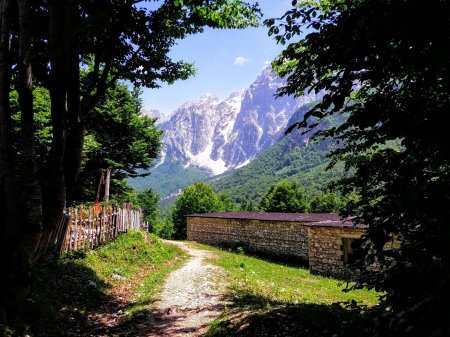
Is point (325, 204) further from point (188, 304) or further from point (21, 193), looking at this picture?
point (21, 193)

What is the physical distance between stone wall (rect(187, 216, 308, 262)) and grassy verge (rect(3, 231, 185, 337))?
39.8 ft

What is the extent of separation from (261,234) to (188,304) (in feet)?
58.3

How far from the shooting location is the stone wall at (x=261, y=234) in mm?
22172

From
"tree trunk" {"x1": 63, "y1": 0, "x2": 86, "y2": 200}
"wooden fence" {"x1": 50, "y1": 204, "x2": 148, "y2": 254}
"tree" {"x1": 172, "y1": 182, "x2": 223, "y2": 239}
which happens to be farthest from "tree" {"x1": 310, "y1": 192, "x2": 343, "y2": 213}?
"tree trunk" {"x1": 63, "y1": 0, "x2": 86, "y2": 200}

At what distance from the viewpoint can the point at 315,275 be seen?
17.2m

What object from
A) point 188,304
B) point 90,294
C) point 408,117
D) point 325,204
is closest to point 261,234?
point 188,304

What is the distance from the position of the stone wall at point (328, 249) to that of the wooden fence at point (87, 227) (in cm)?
1133

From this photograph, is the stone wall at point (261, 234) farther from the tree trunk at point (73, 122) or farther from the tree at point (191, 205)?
the tree at point (191, 205)

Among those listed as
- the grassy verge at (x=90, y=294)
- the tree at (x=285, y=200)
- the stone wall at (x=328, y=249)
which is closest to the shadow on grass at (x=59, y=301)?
the grassy verge at (x=90, y=294)

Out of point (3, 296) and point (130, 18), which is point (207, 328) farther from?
point (130, 18)

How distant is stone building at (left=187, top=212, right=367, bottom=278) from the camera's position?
16.6 m

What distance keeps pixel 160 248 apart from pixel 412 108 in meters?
15.7

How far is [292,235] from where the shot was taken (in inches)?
888

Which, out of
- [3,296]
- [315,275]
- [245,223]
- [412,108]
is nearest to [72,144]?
[3,296]
